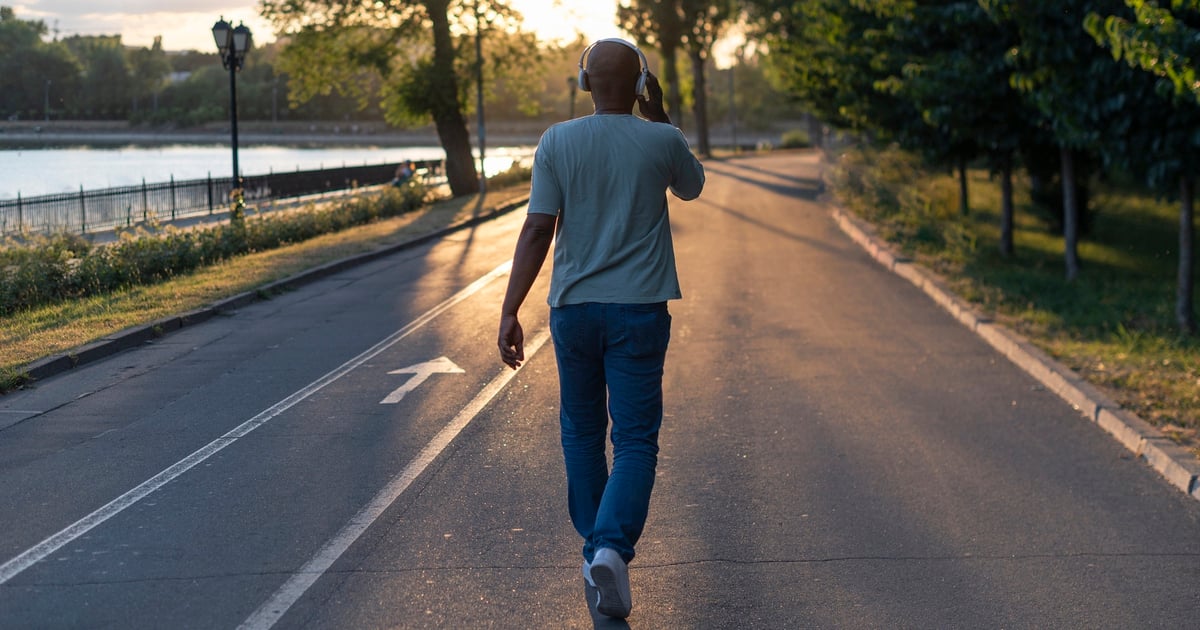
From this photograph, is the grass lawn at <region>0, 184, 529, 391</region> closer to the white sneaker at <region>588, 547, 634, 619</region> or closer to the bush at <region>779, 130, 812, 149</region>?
the white sneaker at <region>588, 547, 634, 619</region>

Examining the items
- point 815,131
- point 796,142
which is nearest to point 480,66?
point 815,131

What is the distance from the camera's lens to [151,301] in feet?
45.2

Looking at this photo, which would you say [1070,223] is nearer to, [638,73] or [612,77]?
[638,73]

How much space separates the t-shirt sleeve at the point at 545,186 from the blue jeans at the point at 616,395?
35 cm

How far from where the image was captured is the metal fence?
87.3 ft

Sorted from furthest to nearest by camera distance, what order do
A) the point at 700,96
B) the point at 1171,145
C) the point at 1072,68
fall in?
the point at 700,96 → the point at 1072,68 → the point at 1171,145

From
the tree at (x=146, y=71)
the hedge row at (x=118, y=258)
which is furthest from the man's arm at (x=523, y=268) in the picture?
the tree at (x=146, y=71)

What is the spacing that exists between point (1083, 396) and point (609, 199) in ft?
18.3

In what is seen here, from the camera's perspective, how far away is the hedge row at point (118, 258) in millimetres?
14539

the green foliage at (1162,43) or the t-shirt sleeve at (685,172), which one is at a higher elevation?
the green foliage at (1162,43)

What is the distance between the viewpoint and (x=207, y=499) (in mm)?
6227

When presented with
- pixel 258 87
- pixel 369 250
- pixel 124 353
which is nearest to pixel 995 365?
pixel 124 353

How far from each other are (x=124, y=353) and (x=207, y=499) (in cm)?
545

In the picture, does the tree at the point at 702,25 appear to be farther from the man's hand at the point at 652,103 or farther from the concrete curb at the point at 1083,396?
the man's hand at the point at 652,103
